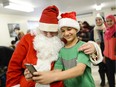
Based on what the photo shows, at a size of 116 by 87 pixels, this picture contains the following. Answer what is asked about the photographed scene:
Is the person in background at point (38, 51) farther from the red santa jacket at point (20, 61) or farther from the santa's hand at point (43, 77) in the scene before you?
the santa's hand at point (43, 77)

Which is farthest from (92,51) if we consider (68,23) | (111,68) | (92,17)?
(92,17)

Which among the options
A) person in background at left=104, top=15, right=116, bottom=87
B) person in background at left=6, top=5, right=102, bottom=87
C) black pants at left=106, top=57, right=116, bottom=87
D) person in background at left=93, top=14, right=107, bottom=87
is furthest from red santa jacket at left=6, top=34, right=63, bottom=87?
person in background at left=93, top=14, right=107, bottom=87

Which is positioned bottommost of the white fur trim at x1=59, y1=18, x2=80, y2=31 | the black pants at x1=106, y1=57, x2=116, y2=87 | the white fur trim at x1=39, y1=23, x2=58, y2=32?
the black pants at x1=106, y1=57, x2=116, y2=87

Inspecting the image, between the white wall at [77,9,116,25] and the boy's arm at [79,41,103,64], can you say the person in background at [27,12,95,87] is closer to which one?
the boy's arm at [79,41,103,64]

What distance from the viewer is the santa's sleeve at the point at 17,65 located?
1433 millimetres

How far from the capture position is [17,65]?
1.45 metres

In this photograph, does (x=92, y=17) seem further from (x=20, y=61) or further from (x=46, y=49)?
(x=20, y=61)

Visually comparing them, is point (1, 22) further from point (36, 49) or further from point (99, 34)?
point (36, 49)

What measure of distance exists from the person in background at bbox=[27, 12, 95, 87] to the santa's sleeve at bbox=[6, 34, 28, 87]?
11.9 inches

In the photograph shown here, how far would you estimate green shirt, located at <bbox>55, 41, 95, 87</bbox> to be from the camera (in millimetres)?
1240

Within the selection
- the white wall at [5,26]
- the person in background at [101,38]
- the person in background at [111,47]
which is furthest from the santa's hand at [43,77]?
the white wall at [5,26]

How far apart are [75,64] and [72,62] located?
0.03 metres

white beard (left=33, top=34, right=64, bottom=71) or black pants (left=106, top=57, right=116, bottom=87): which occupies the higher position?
white beard (left=33, top=34, right=64, bottom=71)

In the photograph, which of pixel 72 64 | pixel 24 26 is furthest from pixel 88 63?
pixel 24 26
